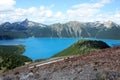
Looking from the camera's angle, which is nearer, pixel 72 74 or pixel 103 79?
pixel 103 79

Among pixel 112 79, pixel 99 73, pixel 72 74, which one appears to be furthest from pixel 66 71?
pixel 112 79

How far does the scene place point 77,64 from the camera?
950 inches

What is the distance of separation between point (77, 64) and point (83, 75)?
11.3 ft

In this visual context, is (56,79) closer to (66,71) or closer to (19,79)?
(66,71)

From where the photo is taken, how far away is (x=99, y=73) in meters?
20.2

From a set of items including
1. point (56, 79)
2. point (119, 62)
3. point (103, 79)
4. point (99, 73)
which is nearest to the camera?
point (103, 79)

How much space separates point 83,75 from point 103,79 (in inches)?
85.8

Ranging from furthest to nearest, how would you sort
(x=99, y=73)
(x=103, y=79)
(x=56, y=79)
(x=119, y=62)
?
(x=119, y=62) < (x=56, y=79) < (x=99, y=73) < (x=103, y=79)

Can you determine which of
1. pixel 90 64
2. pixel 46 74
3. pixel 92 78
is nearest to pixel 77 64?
pixel 90 64

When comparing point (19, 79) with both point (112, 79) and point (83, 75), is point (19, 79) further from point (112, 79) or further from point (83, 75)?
point (112, 79)

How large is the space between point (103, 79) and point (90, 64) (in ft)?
14.2

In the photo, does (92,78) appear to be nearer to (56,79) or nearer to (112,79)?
(112,79)

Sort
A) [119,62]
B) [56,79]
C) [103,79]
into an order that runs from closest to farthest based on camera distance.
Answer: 1. [103,79]
2. [56,79]
3. [119,62]

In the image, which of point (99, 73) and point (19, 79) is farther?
point (19, 79)
